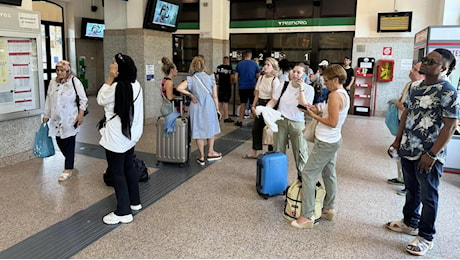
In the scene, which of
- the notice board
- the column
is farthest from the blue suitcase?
the column

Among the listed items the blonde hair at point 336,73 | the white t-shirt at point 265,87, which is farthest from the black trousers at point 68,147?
the blonde hair at point 336,73

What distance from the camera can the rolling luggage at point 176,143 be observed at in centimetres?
456

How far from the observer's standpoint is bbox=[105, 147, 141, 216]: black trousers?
300 centimetres

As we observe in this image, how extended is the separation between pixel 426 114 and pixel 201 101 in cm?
269

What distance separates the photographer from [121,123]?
2924mm

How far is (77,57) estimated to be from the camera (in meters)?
12.1

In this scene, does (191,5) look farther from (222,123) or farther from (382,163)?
(382,163)

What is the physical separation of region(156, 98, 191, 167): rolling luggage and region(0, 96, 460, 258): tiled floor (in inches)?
7.6

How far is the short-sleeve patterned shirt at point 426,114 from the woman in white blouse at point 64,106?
10.6ft

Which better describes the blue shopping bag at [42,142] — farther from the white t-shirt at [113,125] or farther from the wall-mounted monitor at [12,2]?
the white t-shirt at [113,125]

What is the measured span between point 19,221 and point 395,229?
3.15 meters

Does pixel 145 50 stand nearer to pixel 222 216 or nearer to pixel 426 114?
pixel 222 216

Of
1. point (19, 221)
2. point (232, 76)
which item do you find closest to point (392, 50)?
point (232, 76)

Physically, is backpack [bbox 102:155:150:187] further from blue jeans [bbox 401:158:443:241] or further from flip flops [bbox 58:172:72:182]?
blue jeans [bbox 401:158:443:241]
